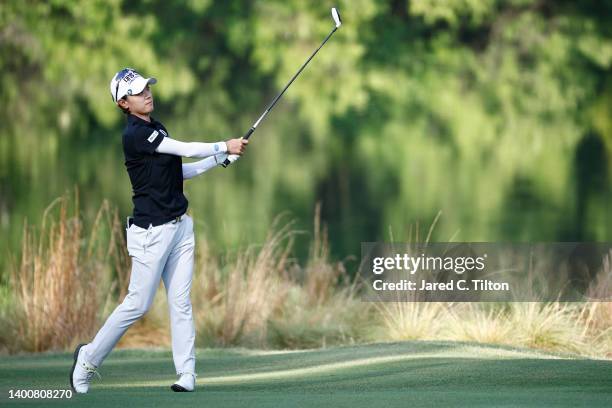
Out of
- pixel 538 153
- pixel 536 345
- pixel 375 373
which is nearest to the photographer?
pixel 375 373

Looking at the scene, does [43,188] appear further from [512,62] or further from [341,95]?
[512,62]

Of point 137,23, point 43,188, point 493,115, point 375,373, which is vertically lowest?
point 375,373

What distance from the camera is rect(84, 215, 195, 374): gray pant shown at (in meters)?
8.26

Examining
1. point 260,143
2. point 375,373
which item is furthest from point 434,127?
point 375,373

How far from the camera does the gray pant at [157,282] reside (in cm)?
826

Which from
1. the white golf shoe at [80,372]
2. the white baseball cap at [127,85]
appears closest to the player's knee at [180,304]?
the white golf shoe at [80,372]

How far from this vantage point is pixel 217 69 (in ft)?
161

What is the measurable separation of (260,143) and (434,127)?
610cm

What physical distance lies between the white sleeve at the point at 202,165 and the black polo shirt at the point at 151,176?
32cm

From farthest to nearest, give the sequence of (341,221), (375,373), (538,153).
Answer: (538,153), (341,221), (375,373)

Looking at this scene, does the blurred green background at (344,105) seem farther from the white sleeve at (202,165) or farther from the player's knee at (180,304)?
the player's knee at (180,304)

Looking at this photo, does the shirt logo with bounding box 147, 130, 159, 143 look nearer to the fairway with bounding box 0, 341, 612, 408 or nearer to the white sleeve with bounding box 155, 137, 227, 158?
the white sleeve with bounding box 155, 137, 227, 158

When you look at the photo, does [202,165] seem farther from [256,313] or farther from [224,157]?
[256,313]

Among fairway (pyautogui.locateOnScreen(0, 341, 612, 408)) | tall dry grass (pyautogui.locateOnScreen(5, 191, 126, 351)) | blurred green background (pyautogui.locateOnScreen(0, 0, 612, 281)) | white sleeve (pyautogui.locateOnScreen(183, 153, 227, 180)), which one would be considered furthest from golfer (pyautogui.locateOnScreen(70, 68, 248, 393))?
blurred green background (pyautogui.locateOnScreen(0, 0, 612, 281))
